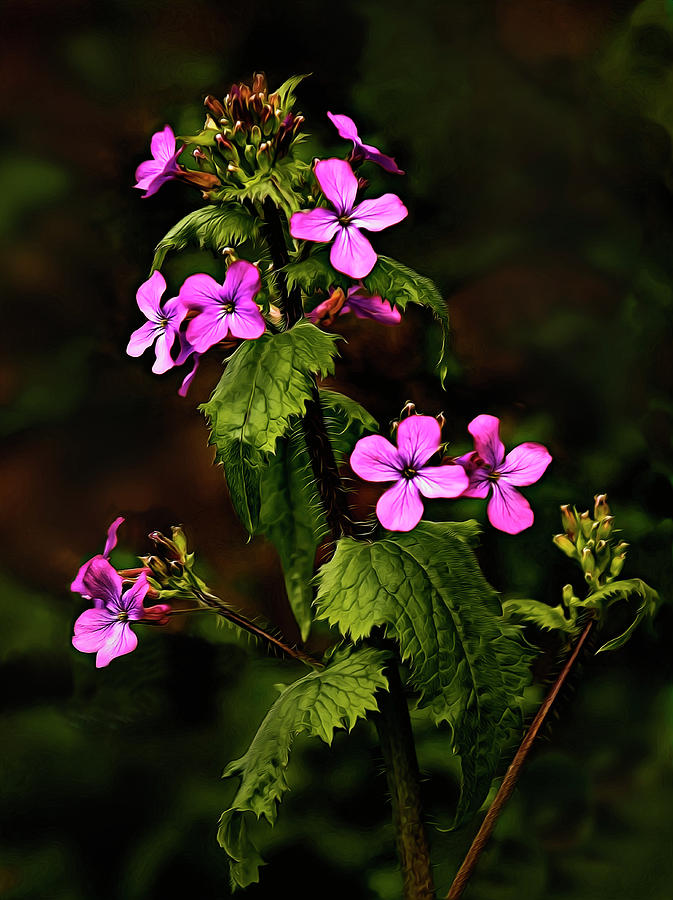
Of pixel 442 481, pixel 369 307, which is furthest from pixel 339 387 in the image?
pixel 442 481

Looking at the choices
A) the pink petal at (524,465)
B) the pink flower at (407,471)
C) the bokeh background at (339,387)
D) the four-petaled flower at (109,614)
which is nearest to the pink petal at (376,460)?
the pink flower at (407,471)

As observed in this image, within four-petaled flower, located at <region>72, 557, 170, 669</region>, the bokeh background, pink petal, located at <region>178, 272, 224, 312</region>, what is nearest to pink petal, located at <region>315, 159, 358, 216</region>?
pink petal, located at <region>178, 272, 224, 312</region>

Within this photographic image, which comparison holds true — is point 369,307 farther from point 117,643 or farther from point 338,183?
point 117,643

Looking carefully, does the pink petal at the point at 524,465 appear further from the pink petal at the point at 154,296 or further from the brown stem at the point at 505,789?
the pink petal at the point at 154,296

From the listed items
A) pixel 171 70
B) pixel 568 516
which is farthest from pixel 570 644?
pixel 171 70

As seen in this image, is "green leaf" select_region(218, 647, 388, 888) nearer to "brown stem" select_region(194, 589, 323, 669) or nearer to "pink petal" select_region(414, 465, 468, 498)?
"brown stem" select_region(194, 589, 323, 669)

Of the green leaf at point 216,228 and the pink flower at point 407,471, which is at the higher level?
the green leaf at point 216,228
